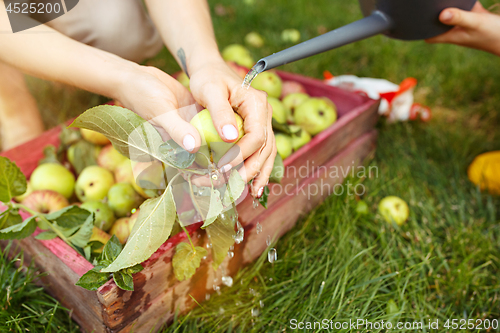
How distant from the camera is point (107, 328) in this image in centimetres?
86

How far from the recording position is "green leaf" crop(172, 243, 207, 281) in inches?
35.1

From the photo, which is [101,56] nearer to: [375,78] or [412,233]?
[412,233]

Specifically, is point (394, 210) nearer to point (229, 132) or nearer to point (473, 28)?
point (473, 28)

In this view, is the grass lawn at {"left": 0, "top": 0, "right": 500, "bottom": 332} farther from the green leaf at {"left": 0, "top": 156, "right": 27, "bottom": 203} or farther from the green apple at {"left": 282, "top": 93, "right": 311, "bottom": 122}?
the green apple at {"left": 282, "top": 93, "right": 311, "bottom": 122}

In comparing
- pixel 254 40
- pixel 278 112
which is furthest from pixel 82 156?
pixel 254 40

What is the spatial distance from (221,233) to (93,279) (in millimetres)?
305

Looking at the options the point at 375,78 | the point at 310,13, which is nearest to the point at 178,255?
the point at 375,78

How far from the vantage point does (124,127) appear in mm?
778

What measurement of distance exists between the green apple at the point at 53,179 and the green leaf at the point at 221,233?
0.65 meters

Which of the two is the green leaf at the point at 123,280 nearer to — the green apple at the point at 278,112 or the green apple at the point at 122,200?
the green apple at the point at 122,200

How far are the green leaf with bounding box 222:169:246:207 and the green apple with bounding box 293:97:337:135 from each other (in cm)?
71

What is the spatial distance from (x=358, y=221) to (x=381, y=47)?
1.66 metres

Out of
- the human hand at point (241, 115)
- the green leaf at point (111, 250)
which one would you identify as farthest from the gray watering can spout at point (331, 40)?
the green leaf at point (111, 250)

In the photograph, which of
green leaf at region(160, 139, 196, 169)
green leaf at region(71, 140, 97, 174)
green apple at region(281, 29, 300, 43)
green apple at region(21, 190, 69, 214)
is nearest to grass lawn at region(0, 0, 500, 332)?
green apple at region(21, 190, 69, 214)
